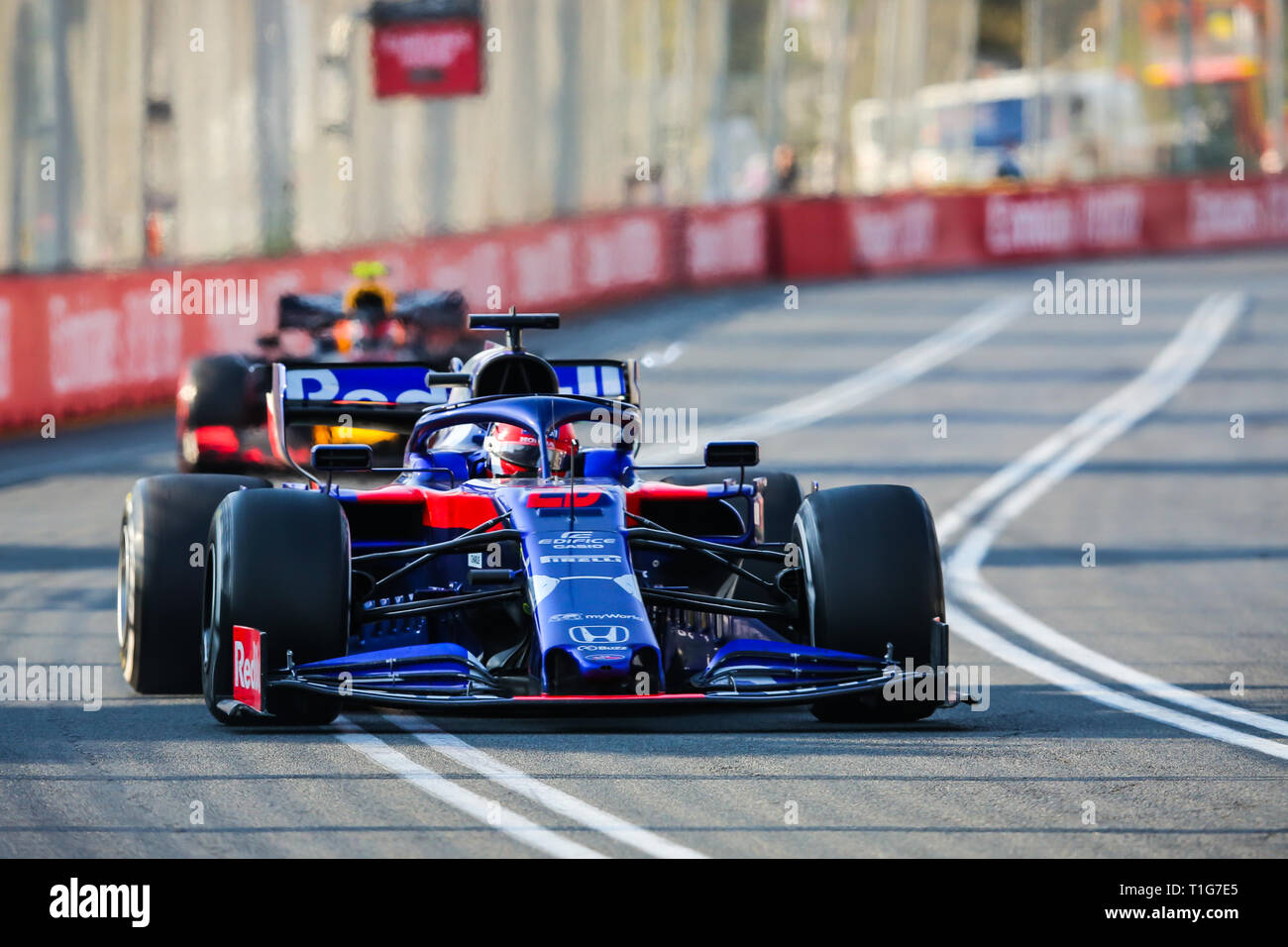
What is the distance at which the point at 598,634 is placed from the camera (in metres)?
8.44

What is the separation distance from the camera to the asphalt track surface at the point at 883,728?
702 centimetres

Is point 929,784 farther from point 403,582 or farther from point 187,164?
point 187,164

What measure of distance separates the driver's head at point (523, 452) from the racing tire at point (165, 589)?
1.12 metres

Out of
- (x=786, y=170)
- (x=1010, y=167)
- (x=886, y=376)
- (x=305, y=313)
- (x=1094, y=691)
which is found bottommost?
(x=1094, y=691)

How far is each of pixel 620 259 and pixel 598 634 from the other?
90.6 ft

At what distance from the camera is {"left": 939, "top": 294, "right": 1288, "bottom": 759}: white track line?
9.51 metres

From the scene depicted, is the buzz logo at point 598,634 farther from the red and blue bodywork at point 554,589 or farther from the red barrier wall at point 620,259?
the red barrier wall at point 620,259

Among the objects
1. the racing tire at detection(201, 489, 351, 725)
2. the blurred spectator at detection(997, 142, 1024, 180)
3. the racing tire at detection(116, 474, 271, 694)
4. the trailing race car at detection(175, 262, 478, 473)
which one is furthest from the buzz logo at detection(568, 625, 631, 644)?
the blurred spectator at detection(997, 142, 1024, 180)

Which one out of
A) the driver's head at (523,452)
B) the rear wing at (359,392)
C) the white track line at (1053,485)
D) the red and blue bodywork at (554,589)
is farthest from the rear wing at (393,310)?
the driver's head at (523,452)

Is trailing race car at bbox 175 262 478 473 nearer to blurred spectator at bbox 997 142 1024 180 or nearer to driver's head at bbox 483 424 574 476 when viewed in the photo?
driver's head at bbox 483 424 574 476

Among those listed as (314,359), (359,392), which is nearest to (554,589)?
(359,392)

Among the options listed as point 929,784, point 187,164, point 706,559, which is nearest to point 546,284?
point 187,164

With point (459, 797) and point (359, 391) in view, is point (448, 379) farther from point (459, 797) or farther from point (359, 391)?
point (459, 797)

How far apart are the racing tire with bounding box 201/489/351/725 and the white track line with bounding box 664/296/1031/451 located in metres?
13.5
